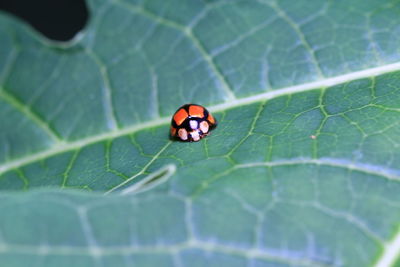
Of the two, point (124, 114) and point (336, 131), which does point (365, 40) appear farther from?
point (124, 114)

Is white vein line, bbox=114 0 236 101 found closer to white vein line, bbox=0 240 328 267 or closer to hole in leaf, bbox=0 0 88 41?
white vein line, bbox=0 240 328 267

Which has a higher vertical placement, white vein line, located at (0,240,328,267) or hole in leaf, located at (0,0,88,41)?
hole in leaf, located at (0,0,88,41)

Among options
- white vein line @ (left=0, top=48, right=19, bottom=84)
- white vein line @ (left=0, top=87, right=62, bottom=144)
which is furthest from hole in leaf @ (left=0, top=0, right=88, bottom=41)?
white vein line @ (left=0, top=87, right=62, bottom=144)

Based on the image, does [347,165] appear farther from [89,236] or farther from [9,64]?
[9,64]

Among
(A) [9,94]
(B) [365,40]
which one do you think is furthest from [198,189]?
(A) [9,94]

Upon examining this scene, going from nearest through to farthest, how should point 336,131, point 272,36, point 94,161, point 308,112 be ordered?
point 336,131, point 308,112, point 94,161, point 272,36

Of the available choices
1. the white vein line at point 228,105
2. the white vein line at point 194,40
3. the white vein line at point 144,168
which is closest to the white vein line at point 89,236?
the white vein line at point 144,168

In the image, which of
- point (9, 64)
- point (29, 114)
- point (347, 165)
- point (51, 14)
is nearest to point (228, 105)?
point (347, 165)
